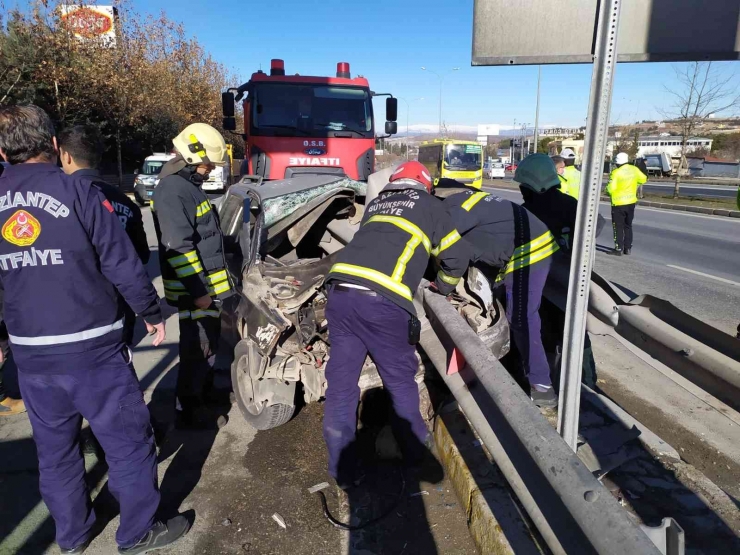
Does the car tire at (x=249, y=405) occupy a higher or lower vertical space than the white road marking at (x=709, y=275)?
higher

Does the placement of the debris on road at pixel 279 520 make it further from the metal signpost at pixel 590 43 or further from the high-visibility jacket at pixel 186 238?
the metal signpost at pixel 590 43

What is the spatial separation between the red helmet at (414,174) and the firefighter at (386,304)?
25 millimetres

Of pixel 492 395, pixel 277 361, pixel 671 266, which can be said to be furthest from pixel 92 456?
pixel 671 266

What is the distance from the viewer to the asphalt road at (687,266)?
22.1 ft

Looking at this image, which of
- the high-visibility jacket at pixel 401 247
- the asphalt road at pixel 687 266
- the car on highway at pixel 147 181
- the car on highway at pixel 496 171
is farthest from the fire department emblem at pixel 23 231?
the car on highway at pixel 496 171

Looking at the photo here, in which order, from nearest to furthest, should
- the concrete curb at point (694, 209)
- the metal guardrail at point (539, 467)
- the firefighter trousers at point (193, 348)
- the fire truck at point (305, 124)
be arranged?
1. the metal guardrail at point (539, 467)
2. the firefighter trousers at point (193, 348)
3. the fire truck at point (305, 124)
4. the concrete curb at point (694, 209)

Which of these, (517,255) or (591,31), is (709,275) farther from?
(591,31)

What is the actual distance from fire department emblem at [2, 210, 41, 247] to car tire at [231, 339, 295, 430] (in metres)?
1.56

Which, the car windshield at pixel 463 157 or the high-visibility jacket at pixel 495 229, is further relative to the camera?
the car windshield at pixel 463 157

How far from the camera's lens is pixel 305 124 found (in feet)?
30.7

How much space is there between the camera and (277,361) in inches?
134

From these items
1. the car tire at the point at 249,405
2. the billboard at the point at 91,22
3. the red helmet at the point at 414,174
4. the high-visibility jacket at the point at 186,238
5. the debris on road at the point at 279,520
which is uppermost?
the billboard at the point at 91,22

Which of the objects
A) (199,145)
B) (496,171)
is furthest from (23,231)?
(496,171)

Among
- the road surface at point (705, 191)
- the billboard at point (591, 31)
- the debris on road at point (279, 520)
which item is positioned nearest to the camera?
the billboard at point (591, 31)
